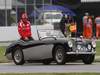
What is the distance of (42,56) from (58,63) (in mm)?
698

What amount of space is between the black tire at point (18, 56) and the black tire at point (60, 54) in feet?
5.39

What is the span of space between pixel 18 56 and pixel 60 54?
6.94ft

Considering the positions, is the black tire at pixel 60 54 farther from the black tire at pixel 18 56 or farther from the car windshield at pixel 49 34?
the black tire at pixel 18 56

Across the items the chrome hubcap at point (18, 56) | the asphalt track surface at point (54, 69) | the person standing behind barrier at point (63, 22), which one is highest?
the person standing behind barrier at point (63, 22)

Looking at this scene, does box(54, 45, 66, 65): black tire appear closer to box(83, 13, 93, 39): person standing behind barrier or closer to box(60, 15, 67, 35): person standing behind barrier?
box(83, 13, 93, 39): person standing behind barrier

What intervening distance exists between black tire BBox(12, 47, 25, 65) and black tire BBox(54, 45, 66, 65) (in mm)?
1643

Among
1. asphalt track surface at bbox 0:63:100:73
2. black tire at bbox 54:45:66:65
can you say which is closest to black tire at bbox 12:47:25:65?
asphalt track surface at bbox 0:63:100:73

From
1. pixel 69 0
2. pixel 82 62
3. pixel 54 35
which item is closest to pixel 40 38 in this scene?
pixel 54 35

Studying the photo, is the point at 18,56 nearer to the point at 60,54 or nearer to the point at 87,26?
the point at 60,54

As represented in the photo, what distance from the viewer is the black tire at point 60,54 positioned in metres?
20.3

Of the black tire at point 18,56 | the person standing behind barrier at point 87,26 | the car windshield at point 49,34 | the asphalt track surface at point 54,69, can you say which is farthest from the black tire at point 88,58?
the person standing behind barrier at point 87,26

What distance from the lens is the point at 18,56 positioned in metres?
21.8

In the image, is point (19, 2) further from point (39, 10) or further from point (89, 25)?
point (89, 25)

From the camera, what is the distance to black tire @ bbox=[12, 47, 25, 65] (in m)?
21.6
